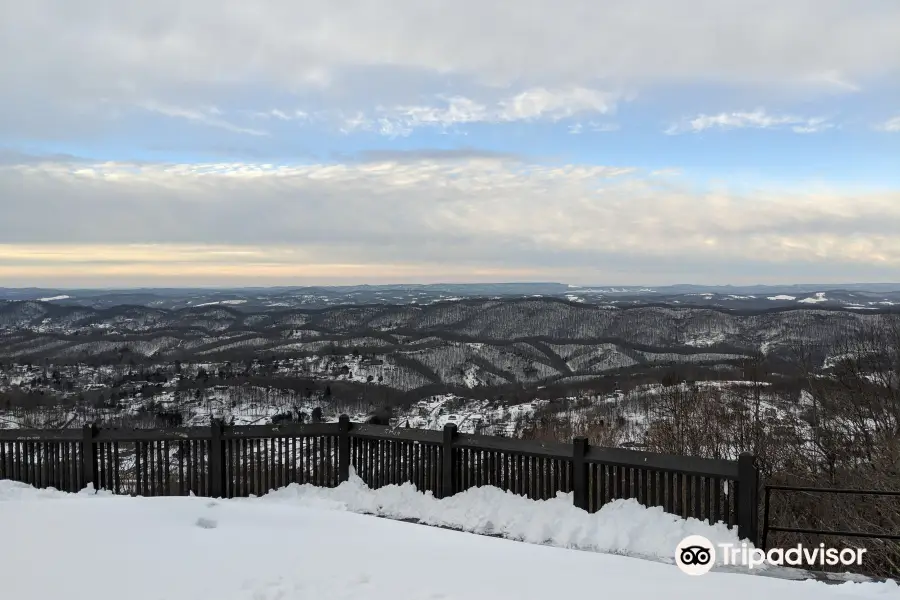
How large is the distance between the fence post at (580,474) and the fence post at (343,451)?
3125 millimetres

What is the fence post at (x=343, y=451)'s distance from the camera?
324 inches

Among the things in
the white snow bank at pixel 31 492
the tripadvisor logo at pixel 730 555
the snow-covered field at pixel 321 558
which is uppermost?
the snow-covered field at pixel 321 558

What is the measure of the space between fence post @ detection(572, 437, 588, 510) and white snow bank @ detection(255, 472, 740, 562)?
0.11 meters

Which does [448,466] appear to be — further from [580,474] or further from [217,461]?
[217,461]

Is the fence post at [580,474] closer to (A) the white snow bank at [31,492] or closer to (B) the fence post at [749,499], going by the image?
(B) the fence post at [749,499]

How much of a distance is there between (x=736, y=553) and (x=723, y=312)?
14683cm

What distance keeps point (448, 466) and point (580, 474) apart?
172 cm

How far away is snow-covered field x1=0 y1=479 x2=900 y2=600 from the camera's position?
4289mm

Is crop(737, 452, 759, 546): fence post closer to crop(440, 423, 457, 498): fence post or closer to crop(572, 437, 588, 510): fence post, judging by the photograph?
crop(572, 437, 588, 510): fence post

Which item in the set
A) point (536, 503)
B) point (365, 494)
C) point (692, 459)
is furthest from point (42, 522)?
point (692, 459)

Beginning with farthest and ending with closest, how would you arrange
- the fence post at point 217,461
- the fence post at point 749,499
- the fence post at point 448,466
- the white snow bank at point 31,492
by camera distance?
1. the fence post at point 217,461
2. the fence post at point 448,466
3. the white snow bank at point 31,492
4. the fence post at point 749,499

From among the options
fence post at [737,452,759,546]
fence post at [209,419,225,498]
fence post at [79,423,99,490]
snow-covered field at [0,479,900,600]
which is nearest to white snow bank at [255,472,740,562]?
snow-covered field at [0,479,900,600]

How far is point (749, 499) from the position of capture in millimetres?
6070

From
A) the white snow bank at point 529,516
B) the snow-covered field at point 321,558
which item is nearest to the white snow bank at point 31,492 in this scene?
the snow-covered field at point 321,558
